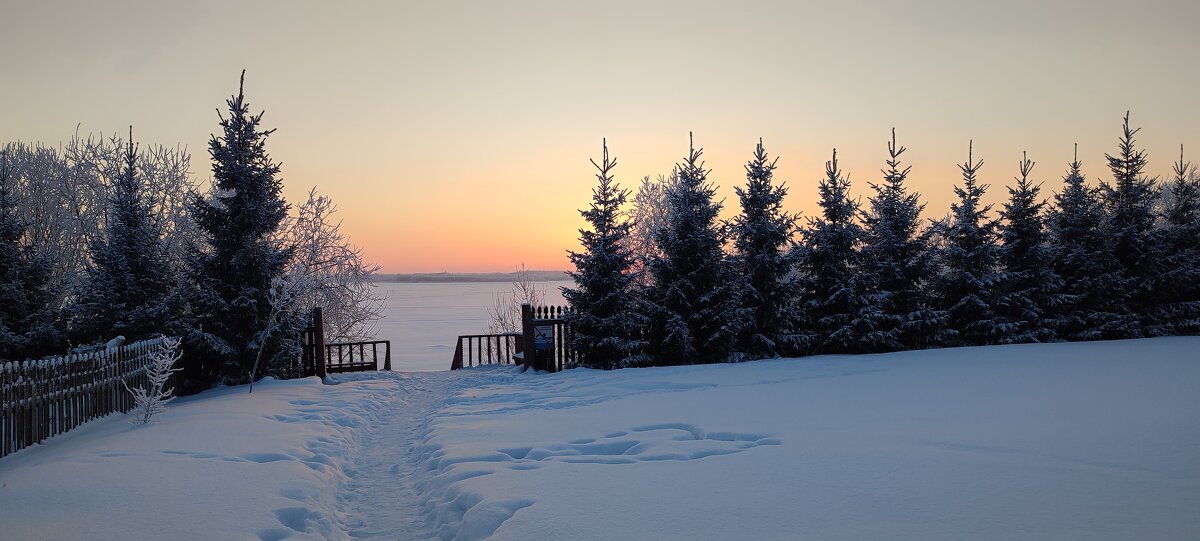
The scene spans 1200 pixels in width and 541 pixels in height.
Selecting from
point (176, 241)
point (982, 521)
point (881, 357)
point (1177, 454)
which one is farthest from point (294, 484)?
point (176, 241)

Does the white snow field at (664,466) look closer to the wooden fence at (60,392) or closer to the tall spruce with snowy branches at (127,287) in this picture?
the wooden fence at (60,392)

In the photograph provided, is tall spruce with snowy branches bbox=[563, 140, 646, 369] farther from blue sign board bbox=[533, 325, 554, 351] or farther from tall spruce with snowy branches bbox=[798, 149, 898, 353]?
tall spruce with snowy branches bbox=[798, 149, 898, 353]

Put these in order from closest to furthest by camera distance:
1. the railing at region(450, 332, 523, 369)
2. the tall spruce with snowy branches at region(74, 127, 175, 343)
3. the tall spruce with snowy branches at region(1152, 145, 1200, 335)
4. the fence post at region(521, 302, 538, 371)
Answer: the tall spruce with snowy branches at region(74, 127, 175, 343)
the fence post at region(521, 302, 538, 371)
the tall spruce with snowy branches at region(1152, 145, 1200, 335)
the railing at region(450, 332, 523, 369)

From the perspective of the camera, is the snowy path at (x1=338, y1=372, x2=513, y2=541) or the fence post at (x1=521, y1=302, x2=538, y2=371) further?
the fence post at (x1=521, y1=302, x2=538, y2=371)

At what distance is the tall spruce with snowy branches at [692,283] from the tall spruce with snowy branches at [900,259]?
4.08 metres

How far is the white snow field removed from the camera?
15.9 ft

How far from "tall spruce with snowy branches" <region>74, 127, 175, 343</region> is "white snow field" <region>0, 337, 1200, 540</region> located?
3.70 meters

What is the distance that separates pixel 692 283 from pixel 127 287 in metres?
12.4

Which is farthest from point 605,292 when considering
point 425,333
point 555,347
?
point 425,333

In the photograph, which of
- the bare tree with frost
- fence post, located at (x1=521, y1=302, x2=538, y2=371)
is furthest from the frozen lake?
fence post, located at (x1=521, y1=302, x2=538, y2=371)

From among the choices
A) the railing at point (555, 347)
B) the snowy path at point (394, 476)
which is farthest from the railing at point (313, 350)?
the railing at point (555, 347)

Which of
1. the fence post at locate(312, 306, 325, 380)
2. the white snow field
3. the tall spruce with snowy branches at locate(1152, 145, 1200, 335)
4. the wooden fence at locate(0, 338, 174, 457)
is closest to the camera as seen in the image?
the white snow field

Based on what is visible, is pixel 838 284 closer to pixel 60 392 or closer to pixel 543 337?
pixel 543 337

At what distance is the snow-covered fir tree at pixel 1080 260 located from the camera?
18.0m
